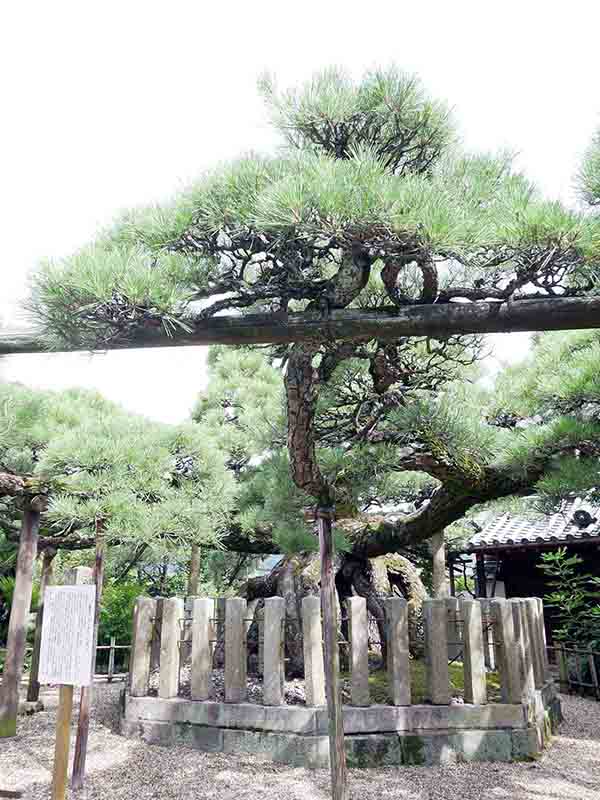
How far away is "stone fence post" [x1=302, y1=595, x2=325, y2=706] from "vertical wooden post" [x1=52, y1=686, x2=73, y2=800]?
67.6 inches

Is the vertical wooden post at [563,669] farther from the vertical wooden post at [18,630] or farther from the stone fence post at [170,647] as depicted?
the vertical wooden post at [18,630]

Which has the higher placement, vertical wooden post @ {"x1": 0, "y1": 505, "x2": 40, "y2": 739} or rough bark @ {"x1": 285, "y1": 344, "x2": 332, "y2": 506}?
rough bark @ {"x1": 285, "y1": 344, "x2": 332, "y2": 506}

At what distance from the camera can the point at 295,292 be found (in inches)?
110

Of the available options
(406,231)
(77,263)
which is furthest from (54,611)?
(406,231)

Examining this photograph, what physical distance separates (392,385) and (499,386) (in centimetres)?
118

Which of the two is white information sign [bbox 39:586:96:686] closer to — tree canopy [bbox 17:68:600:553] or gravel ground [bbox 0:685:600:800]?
gravel ground [bbox 0:685:600:800]

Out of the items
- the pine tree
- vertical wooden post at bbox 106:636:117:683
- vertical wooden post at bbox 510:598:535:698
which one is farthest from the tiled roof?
the pine tree

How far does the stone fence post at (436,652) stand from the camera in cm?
399

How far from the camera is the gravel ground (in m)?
3.26

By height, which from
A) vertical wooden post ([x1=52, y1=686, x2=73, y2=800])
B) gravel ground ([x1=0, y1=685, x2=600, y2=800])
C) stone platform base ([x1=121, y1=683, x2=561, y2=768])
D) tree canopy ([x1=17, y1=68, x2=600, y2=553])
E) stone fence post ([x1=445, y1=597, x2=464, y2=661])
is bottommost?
gravel ground ([x1=0, y1=685, x2=600, y2=800])

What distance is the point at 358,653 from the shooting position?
4055 mm

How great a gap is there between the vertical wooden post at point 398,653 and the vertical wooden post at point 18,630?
2.86 meters

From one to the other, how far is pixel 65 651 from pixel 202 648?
1717 mm

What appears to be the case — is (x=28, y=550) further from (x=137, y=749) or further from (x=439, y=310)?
(x=439, y=310)
